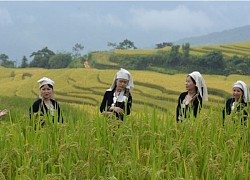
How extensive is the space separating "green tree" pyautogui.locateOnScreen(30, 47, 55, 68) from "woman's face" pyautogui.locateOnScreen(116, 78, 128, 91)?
32313 millimetres

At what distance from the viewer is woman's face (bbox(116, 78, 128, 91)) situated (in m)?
4.66

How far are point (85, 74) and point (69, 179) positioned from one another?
75.6ft

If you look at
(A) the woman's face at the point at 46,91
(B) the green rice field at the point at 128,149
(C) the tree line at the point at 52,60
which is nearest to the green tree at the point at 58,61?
(C) the tree line at the point at 52,60

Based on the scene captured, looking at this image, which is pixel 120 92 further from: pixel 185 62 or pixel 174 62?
pixel 174 62

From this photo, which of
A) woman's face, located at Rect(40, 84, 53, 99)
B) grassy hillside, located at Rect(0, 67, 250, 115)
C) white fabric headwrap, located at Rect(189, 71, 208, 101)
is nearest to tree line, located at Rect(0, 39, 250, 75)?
grassy hillside, located at Rect(0, 67, 250, 115)

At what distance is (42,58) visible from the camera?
37281mm

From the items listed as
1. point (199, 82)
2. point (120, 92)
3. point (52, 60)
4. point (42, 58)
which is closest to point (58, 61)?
point (52, 60)

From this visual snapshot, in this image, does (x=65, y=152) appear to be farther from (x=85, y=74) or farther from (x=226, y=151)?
(x=85, y=74)

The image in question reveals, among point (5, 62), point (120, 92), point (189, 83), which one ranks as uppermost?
point (189, 83)

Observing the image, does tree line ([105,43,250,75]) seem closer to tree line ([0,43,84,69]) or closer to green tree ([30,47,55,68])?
tree line ([0,43,84,69])

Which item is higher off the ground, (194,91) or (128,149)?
(194,91)

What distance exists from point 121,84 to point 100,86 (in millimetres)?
17224

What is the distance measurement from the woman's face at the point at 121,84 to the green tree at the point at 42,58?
32.3 m

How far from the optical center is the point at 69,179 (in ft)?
7.27
